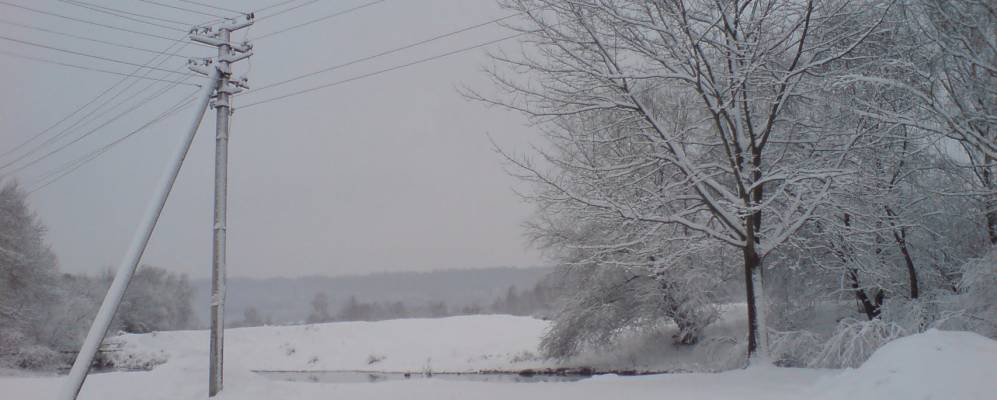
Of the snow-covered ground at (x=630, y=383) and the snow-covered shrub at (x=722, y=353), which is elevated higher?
the snow-covered ground at (x=630, y=383)

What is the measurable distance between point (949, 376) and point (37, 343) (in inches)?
672

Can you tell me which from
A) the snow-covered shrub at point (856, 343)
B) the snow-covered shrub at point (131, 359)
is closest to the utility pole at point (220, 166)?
the snow-covered shrub at point (856, 343)

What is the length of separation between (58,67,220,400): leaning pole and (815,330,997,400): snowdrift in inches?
374

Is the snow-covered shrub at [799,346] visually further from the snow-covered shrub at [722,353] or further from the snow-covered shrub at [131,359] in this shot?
the snow-covered shrub at [131,359]

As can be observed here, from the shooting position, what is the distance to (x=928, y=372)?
5.57m

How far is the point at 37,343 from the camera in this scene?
569 inches

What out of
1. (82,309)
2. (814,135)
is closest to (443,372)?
(82,309)

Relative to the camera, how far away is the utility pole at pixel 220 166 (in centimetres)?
1145

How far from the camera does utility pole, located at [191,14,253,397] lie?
11.4m

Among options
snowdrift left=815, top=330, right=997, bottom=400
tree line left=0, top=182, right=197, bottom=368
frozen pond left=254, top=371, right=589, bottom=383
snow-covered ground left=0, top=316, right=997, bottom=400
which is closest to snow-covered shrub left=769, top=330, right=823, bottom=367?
snow-covered ground left=0, top=316, right=997, bottom=400

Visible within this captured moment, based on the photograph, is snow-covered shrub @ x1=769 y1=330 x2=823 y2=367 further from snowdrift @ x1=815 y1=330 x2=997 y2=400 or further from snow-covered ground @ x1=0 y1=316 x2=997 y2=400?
snowdrift @ x1=815 y1=330 x2=997 y2=400

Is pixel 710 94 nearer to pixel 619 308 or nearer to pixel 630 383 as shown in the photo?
pixel 630 383

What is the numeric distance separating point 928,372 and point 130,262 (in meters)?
10.4

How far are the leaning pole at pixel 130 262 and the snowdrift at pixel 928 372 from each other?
9.49 m
